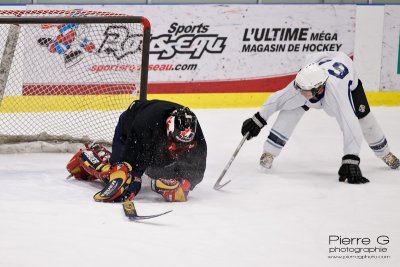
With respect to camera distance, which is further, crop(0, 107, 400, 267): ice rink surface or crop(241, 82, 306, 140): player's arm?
crop(241, 82, 306, 140): player's arm

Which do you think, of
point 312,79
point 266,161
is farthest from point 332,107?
point 266,161

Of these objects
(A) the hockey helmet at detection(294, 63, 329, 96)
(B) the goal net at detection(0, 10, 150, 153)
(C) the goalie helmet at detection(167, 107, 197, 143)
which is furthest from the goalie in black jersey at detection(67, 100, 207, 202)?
(B) the goal net at detection(0, 10, 150, 153)

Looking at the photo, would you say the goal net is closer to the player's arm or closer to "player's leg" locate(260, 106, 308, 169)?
the player's arm

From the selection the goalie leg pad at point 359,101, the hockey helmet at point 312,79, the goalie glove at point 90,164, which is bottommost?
the goalie glove at point 90,164

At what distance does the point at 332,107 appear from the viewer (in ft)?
18.9

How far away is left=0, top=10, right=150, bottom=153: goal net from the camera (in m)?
6.51

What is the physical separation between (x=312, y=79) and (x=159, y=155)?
108 centimetres

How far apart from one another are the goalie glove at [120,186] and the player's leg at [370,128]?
1674 millimetres

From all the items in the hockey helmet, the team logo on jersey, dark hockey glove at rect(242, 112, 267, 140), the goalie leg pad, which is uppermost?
the hockey helmet

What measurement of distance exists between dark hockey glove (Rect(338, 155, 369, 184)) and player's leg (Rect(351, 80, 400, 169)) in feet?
1.40

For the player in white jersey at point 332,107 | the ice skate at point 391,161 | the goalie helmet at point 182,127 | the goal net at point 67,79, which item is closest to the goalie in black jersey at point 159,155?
the goalie helmet at point 182,127

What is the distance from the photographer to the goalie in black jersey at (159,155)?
16.2ft

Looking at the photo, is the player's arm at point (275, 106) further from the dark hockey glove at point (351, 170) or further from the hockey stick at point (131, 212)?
the hockey stick at point (131, 212)

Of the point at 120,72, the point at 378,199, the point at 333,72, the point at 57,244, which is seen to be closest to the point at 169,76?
the point at 120,72
